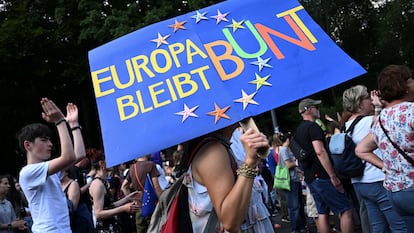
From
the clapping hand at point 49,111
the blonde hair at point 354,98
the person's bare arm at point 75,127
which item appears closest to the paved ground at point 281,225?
the blonde hair at point 354,98

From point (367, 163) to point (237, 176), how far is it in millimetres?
2971

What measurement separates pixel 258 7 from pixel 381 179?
283cm

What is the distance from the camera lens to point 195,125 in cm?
238

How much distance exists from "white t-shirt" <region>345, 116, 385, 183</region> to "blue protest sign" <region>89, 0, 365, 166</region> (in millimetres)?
2558

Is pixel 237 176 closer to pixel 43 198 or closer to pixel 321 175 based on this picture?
pixel 43 198

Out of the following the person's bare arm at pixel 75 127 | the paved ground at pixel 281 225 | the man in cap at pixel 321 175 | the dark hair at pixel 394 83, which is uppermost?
the person's bare arm at pixel 75 127

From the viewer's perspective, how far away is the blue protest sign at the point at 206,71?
2.40 metres

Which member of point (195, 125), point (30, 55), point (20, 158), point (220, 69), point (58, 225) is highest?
point (30, 55)

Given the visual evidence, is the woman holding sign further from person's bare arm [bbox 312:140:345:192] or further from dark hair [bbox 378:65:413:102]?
person's bare arm [bbox 312:140:345:192]

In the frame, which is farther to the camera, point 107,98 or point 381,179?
point 381,179

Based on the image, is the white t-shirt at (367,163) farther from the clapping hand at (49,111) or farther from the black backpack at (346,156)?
the clapping hand at (49,111)

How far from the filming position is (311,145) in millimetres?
6566

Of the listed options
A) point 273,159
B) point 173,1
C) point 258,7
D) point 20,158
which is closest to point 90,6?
point 173,1

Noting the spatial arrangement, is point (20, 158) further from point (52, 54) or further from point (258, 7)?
point (258, 7)
